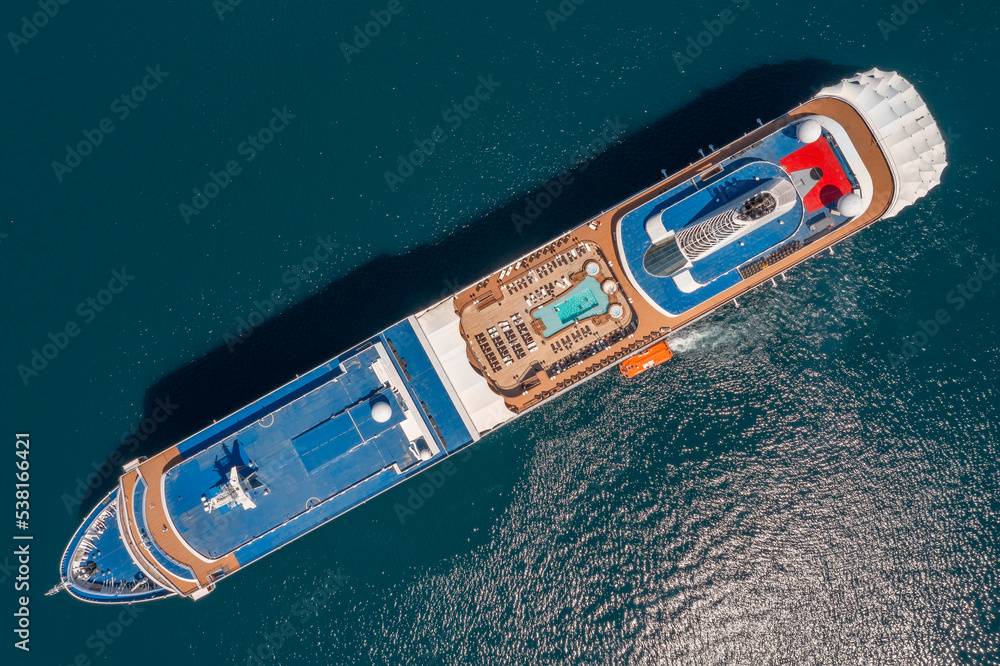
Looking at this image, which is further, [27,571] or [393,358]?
[27,571]

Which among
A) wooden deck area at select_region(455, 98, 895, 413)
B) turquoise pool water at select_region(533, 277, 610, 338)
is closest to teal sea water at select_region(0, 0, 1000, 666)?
wooden deck area at select_region(455, 98, 895, 413)

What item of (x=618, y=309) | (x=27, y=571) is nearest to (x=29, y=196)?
(x=27, y=571)

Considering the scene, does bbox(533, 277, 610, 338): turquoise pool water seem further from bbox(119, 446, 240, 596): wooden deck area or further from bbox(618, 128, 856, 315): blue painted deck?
bbox(119, 446, 240, 596): wooden deck area

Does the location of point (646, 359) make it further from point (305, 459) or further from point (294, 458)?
point (294, 458)

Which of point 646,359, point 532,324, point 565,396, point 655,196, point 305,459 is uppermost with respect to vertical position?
point 655,196

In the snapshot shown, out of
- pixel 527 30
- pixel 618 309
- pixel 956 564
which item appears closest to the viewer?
pixel 618 309

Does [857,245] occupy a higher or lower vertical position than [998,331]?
higher

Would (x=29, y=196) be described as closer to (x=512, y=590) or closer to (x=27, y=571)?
(x=27, y=571)

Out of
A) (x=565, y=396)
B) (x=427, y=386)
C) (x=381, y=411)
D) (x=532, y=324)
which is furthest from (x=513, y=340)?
(x=381, y=411)
